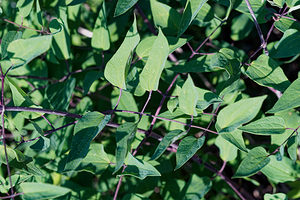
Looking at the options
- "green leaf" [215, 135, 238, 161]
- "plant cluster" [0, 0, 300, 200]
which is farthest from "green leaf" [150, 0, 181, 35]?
"green leaf" [215, 135, 238, 161]

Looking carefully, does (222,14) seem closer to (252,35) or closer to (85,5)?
(252,35)

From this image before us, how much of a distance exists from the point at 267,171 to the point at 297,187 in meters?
0.37

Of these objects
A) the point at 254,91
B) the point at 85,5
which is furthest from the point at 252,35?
the point at 85,5

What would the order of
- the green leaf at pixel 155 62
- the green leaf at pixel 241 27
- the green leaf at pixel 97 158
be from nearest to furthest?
the green leaf at pixel 155 62
the green leaf at pixel 97 158
the green leaf at pixel 241 27

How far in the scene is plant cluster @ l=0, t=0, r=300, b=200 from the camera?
2.35 ft

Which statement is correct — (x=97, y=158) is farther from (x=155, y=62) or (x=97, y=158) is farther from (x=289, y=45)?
(x=289, y=45)

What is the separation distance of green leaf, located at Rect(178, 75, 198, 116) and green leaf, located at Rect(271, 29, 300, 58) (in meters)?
0.30

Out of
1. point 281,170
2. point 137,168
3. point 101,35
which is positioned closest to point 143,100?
point 101,35

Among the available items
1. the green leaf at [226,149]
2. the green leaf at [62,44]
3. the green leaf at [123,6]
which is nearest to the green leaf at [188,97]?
the green leaf at [123,6]

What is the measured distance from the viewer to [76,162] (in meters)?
0.66

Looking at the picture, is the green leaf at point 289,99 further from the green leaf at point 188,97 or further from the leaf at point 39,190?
the leaf at point 39,190

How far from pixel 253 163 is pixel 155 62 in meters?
0.38

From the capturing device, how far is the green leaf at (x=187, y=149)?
0.71 m

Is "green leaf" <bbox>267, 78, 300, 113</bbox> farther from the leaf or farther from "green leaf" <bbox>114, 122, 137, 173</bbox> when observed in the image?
the leaf
